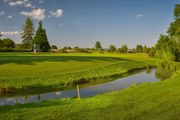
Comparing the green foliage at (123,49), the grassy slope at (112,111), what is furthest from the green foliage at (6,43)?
the grassy slope at (112,111)

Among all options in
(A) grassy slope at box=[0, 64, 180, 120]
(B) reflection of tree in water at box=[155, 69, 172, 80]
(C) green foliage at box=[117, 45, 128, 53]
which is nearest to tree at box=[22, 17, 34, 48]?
(C) green foliage at box=[117, 45, 128, 53]

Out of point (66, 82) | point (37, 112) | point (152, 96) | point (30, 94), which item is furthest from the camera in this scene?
point (66, 82)

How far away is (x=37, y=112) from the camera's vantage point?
38.9 ft

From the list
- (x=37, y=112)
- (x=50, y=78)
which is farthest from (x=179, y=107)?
(x=50, y=78)

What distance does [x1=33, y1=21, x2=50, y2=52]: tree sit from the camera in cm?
8575

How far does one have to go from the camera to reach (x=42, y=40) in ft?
282

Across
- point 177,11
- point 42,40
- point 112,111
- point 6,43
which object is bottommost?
point 112,111

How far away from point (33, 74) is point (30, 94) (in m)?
6.53

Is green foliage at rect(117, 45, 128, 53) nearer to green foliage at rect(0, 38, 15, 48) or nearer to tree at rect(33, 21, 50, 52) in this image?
tree at rect(33, 21, 50, 52)

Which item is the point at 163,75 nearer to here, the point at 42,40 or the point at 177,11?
the point at 177,11

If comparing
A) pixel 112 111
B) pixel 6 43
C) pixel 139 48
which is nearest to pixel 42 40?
pixel 6 43

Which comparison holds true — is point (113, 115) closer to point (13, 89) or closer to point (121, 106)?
point (121, 106)

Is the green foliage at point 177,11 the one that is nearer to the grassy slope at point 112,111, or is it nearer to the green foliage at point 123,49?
the green foliage at point 123,49

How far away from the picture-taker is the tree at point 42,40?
8575cm
